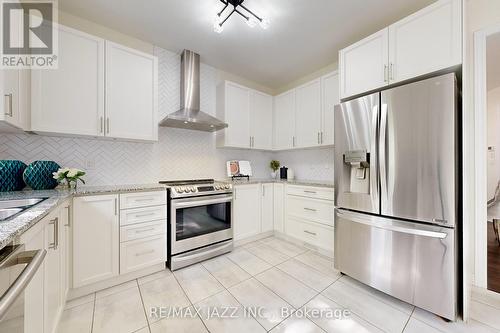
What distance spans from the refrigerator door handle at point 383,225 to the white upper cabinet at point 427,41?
1255 millimetres

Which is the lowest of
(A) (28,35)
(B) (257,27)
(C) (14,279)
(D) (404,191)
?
(C) (14,279)

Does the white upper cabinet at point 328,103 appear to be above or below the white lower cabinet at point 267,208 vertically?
above

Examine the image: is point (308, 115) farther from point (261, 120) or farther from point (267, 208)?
point (267, 208)

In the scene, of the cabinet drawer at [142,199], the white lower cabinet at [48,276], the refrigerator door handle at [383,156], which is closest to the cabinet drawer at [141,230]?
the cabinet drawer at [142,199]

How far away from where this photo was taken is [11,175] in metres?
1.65

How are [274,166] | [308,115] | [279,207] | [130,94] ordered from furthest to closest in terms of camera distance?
[274,166], [279,207], [308,115], [130,94]

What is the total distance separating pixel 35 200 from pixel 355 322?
8.03 ft

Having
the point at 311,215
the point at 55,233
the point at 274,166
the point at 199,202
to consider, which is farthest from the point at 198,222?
the point at 274,166

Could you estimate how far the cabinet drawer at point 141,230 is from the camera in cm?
191

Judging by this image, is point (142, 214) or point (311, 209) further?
point (311, 209)

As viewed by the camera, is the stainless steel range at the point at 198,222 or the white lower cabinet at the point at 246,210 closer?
the stainless steel range at the point at 198,222

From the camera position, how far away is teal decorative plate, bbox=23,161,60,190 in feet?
5.49

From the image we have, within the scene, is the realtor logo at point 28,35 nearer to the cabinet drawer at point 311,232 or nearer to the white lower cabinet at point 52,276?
the white lower cabinet at point 52,276

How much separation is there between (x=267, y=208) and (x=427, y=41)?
8.41ft
